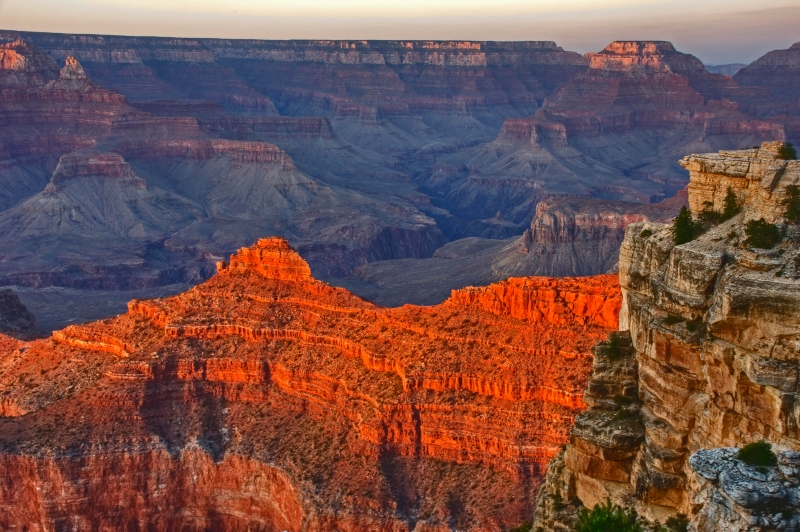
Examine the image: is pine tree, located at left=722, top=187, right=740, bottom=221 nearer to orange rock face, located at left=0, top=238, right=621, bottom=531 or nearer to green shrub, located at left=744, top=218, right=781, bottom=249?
green shrub, located at left=744, top=218, right=781, bottom=249

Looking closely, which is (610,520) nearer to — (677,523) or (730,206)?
(677,523)

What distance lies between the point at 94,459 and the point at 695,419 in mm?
36349

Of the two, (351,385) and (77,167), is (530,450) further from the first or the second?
(77,167)

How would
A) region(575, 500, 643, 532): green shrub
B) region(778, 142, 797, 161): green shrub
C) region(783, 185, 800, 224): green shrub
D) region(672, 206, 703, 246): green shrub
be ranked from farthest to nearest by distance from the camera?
region(778, 142, 797, 161): green shrub → region(672, 206, 703, 246): green shrub → region(575, 500, 643, 532): green shrub → region(783, 185, 800, 224): green shrub

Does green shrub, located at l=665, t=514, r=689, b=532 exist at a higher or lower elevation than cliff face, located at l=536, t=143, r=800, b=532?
lower

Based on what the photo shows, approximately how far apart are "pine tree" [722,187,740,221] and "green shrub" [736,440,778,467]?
7.35m

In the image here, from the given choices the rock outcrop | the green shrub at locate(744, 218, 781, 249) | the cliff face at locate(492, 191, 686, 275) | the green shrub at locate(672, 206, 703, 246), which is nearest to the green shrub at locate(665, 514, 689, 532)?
the green shrub at locate(744, 218, 781, 249)

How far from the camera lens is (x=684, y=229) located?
1075 inches

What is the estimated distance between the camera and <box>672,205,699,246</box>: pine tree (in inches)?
1065

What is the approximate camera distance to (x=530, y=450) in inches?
1887

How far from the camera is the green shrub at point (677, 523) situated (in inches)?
944

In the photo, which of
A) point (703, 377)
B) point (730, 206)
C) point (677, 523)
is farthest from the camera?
point (730, 206)

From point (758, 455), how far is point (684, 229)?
306 inches

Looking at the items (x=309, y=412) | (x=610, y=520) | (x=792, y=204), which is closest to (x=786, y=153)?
(x=792, y=204)
